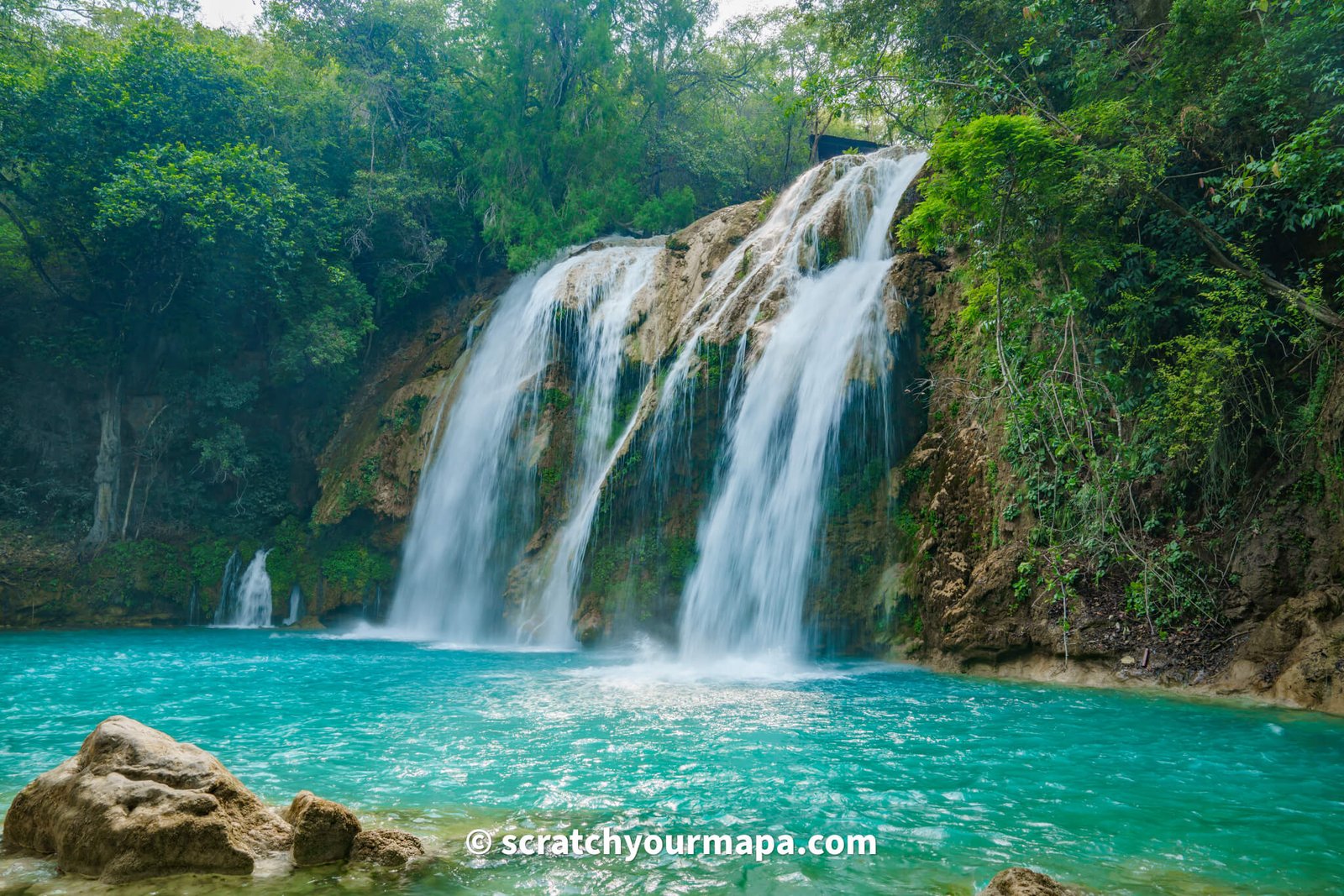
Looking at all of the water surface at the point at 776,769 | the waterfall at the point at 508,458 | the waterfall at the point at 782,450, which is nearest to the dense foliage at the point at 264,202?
the waterfall at the point at 508,458

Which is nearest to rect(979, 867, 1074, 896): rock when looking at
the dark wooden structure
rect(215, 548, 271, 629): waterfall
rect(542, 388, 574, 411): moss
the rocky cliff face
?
the rocky cliff face

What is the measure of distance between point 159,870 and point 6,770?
328 centimetres

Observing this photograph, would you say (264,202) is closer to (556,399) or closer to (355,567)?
(556,399)

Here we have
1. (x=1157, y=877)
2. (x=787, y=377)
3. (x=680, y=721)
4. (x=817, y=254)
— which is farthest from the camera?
(x=817, y=254)

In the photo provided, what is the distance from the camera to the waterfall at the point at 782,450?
1190 cm

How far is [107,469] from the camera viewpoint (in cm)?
1916

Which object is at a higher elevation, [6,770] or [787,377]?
[787,377]

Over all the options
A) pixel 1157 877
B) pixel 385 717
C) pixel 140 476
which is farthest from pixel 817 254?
pixel 140 476

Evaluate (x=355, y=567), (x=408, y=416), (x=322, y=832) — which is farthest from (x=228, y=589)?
(x=322, y=832)

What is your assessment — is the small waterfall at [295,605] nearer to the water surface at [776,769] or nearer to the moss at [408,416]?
the moss at [408,416]

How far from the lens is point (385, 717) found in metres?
7.73

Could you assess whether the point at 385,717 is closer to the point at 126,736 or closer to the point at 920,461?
the point at 126,736

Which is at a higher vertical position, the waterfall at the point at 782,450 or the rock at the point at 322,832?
the waterfall at the point at 782,450

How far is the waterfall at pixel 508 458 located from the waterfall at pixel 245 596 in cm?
367
